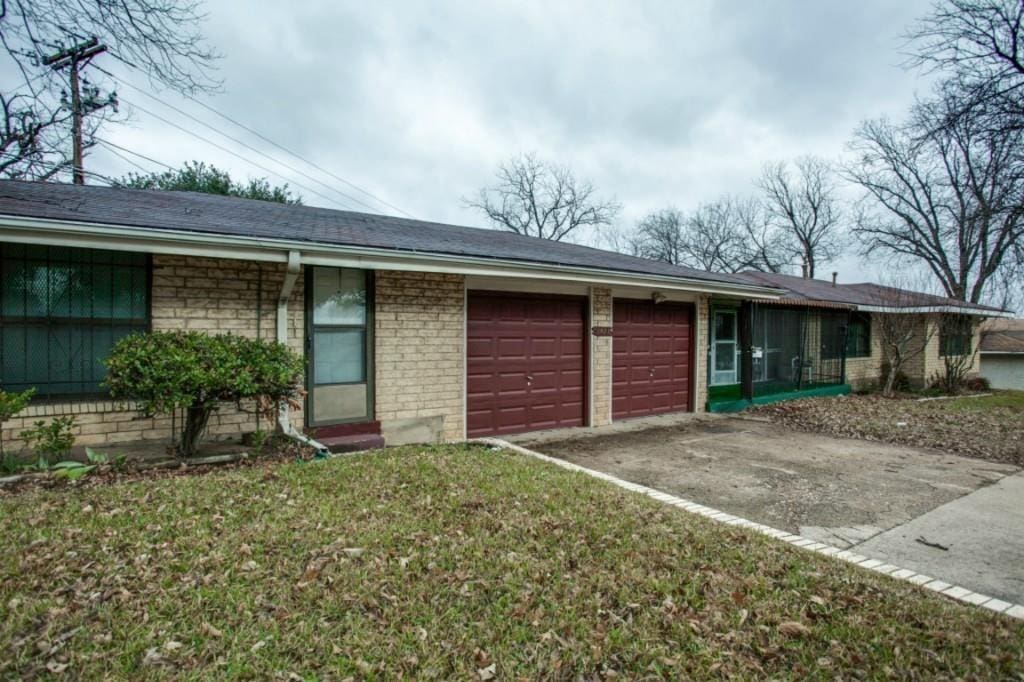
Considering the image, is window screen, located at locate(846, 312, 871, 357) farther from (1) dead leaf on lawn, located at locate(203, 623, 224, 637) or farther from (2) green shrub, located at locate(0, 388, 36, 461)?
(2) green shrub, located at locate(0, 388, 36, 461)

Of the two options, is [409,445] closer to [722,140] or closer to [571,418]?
[571,418]

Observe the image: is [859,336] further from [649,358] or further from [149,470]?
[149,470]

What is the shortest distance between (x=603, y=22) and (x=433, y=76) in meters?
4.99

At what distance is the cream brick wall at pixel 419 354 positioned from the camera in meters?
7.27

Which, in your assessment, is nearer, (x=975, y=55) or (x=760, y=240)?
(x=975, y=55)

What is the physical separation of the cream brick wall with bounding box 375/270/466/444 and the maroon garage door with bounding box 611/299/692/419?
3183 millimetres

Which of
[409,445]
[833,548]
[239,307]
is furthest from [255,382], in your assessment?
[833,548]

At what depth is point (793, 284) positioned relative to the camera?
17969 mm

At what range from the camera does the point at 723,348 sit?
473 inches

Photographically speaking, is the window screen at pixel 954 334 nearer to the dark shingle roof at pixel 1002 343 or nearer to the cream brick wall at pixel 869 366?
the cream brick wall at pixel 869 366

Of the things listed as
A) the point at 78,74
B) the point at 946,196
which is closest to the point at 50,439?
the point at 78,74

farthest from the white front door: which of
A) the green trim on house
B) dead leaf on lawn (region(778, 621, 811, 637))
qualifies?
dead leaf on lawn (region(778, 621, 811, 637))

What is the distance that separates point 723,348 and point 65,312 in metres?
11.1

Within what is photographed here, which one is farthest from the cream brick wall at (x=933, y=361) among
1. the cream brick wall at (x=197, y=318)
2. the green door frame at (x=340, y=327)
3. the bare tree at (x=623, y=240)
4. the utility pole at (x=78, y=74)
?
the bare tree at (x=623, y=240)
